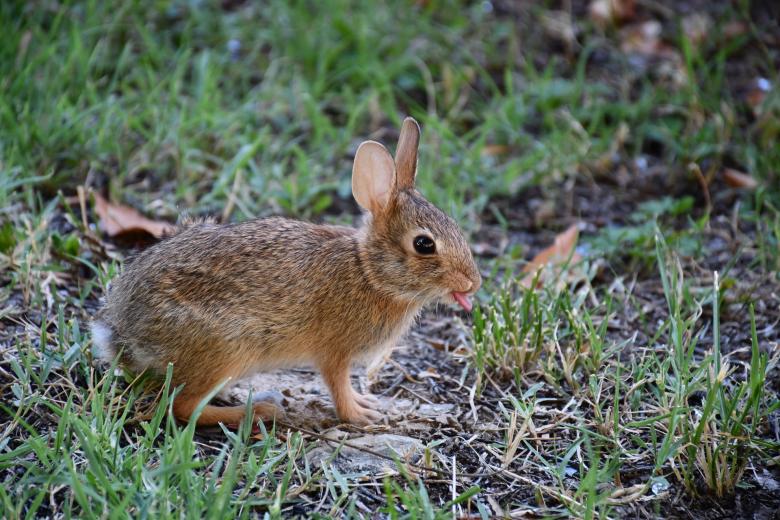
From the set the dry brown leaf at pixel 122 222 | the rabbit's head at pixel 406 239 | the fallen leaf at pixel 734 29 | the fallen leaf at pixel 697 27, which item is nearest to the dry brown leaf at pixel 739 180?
the fallen leaf at pixel 697 27

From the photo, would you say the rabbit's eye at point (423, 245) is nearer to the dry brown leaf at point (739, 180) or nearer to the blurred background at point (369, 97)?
the blurred background at point (369, 97)

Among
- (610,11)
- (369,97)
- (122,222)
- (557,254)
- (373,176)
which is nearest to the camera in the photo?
(373,176)

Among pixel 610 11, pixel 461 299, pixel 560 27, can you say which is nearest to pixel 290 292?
pixel 461 299

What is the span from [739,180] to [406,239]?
121 inches

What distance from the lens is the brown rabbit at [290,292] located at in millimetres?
4062

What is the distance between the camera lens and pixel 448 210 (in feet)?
19.0

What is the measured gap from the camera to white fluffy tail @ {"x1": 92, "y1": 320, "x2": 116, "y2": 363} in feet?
13.5

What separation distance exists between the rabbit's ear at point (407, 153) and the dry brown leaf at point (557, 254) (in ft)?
3.63

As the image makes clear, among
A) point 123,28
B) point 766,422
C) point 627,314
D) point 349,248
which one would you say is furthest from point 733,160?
point 123,28

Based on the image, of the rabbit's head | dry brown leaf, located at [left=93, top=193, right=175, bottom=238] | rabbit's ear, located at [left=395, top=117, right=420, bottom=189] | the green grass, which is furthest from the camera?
dry brown leaf, located at [left=93, top=193, right=175, bottom=238]

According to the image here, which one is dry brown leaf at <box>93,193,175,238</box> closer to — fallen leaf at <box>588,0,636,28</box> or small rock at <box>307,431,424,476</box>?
small rock at <box>307,431,424,476</box>

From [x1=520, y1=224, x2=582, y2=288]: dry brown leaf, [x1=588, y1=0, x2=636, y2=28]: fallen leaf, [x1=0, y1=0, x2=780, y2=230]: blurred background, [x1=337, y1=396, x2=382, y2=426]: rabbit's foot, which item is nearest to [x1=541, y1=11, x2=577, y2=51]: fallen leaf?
[x1=0, y1=0, x2=780, y2=230]: blurred background

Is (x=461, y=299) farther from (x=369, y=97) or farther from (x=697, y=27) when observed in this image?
(x=697, y=27)

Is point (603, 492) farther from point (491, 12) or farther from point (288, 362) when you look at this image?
point (491, 12)
